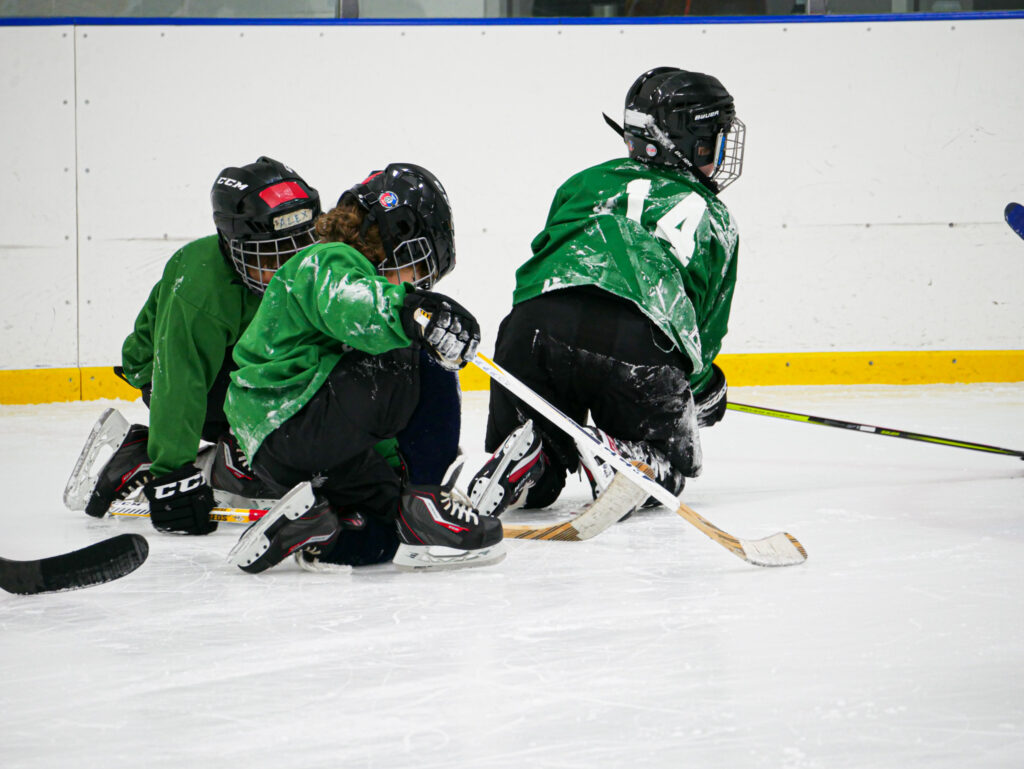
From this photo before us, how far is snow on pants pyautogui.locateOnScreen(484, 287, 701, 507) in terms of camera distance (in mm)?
2385

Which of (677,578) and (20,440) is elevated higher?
(677,578)

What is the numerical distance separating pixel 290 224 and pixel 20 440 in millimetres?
1638

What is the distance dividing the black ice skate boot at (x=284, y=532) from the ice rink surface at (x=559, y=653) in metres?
0.04

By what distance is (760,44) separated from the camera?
4426 millimetres

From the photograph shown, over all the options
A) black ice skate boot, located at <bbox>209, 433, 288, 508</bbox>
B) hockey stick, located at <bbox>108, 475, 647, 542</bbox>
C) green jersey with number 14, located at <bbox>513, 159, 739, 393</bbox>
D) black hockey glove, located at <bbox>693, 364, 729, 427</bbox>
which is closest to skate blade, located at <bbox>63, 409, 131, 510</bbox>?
black ice skate boot, located at <bbox>209, 433, 288, 508</bbox>

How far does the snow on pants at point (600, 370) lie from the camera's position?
93.9 inches

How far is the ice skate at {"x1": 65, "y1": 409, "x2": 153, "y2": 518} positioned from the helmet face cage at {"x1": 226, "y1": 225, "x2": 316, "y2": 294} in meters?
0.42

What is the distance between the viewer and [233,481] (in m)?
2.52

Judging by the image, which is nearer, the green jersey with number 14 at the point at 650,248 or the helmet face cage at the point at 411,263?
the helmet face cage at the point at 411,263

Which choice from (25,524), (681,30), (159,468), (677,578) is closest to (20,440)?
(25,524)

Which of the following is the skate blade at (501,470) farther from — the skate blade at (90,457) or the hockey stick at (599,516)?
the skate blade at (90,457)

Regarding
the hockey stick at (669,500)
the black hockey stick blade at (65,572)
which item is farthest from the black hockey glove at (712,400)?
the black hockey stick blade at (65,572)

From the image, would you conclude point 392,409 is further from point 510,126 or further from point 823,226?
point 823,226

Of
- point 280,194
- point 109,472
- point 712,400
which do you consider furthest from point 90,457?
point 712,400
